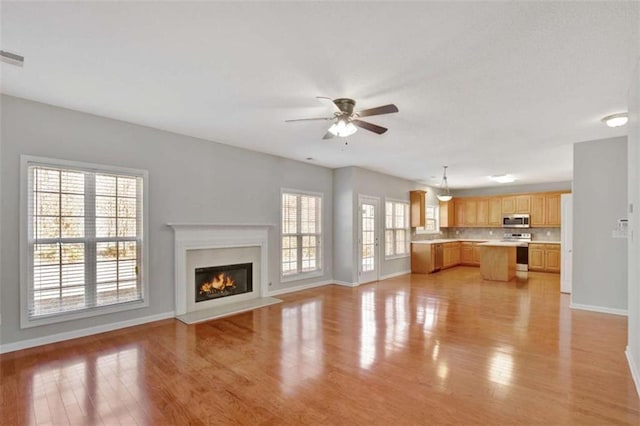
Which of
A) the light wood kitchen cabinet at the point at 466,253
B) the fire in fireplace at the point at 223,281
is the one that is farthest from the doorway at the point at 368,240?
the light wood kitchen cabinet at the point at 466,253

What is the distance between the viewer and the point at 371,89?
317 cm

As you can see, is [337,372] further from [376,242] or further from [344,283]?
[376,242]

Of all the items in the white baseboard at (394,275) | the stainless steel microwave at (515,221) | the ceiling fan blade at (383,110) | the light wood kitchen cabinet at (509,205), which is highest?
the ceiling fan blade at (383,110)

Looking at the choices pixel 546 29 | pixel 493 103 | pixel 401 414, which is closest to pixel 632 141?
pixel 493 103

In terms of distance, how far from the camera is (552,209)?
9.36 meters

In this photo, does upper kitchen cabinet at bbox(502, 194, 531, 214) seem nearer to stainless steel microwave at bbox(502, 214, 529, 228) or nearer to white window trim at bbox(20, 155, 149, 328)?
stainless steel microwave at bbox(502, 214, 529, 228)

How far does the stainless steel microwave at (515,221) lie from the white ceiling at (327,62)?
5592 mm

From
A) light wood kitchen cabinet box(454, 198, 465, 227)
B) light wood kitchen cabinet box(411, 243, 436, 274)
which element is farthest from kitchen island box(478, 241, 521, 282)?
light wood kitchen cabinet box(454, 198, 465, 227)

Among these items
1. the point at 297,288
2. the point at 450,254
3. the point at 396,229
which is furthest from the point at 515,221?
the point at 297,288

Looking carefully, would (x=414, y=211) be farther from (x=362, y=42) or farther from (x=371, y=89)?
(x=362, y=42)

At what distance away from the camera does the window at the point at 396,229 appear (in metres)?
8.54

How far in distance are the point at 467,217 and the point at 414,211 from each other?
291 centimetres

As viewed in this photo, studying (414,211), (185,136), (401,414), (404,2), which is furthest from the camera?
(414,211)

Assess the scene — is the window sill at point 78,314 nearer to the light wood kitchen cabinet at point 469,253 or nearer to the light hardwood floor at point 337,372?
the light hardwood floor at point 337,372
